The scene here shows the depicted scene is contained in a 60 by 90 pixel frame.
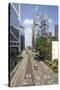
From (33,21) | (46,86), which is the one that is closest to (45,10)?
(33,21)

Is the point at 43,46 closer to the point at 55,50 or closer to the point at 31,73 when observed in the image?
the point at 55,50

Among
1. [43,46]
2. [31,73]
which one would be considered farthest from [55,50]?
[31,73]

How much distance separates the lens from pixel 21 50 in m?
1.56

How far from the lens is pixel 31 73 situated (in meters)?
1.56

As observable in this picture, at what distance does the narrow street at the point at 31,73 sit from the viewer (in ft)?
5.07

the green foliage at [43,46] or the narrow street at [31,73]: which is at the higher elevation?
the green foliage at [43,46]

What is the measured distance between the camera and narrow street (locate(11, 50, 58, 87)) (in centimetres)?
155

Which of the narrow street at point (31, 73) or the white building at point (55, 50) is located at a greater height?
the white building at point (55, 50)

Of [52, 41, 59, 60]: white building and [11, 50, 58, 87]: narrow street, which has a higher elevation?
[52, 41, 59, 60]: white building

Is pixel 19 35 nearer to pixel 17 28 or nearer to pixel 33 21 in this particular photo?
pixel 17 28

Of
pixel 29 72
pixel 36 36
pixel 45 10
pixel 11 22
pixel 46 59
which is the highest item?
pixel 45 10

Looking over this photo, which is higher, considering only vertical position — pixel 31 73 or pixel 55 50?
pixel 55 50

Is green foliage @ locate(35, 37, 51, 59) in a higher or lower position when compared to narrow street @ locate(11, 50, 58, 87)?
higher

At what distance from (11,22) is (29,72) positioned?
18.1 inches
